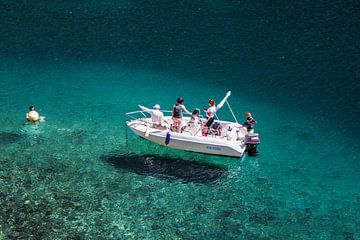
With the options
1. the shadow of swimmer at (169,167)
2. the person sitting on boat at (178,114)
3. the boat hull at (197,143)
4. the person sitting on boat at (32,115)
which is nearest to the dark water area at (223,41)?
the person sitting on boat at (178,114)

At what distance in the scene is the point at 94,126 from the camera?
3030 cm

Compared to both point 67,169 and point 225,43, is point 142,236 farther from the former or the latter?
point 225,43

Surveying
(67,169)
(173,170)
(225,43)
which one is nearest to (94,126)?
(67,169)

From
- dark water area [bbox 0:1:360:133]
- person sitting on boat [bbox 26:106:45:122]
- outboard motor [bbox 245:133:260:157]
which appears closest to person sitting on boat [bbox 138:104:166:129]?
outboard motor [bbox 245:133:260:157]

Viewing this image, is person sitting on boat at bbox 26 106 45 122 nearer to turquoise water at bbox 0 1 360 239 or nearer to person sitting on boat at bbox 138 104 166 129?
turquoise water at bbox 0 1 360 239

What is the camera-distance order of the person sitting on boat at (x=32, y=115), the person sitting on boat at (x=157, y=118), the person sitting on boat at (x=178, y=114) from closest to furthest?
1. the person sitting on boat at (x=178, y=114)
2. the person sitting on boat at (x=157, y=118)
3. the person sitting on boat at (x=32, y=115)

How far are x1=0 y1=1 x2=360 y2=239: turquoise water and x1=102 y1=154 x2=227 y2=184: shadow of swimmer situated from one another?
0.11 m

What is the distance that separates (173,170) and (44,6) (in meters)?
28.5

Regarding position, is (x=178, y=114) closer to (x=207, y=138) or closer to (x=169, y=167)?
(x=207, y=138)

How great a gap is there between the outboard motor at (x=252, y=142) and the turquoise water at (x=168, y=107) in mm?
740

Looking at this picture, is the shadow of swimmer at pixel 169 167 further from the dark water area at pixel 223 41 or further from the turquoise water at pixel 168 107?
the dark water area at pixel 223 41

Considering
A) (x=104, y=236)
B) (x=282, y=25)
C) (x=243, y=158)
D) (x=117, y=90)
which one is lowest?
(x=104, y=236)

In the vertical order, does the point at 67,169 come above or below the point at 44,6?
below

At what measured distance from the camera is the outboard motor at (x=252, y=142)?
86.8 ft
